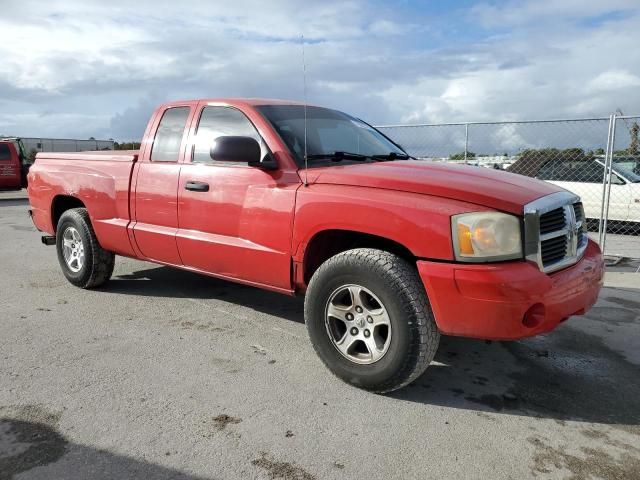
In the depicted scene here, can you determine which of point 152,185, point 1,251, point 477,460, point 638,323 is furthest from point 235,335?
point 1,251

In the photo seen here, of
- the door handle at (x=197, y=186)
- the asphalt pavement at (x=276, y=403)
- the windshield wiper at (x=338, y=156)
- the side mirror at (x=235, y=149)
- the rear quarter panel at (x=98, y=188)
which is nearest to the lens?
the asphalt pavement at (x=276, y=403)

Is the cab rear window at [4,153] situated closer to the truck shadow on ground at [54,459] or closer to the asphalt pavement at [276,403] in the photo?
the asphalt pavement at [276,403]

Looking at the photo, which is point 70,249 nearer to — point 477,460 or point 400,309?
point 400,309

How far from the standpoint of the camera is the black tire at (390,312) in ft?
9.90

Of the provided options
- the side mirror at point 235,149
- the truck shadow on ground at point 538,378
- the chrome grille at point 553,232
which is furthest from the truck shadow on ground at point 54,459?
the chrome grille at point 553,232

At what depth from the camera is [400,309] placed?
3.03 metres

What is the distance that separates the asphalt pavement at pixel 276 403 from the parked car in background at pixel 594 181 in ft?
18.3

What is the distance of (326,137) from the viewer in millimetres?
4180

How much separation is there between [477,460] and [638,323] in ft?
9.75

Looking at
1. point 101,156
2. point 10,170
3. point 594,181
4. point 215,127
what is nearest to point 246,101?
point 215,127

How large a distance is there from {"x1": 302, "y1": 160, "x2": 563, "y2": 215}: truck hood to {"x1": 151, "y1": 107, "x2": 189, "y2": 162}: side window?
1.50m

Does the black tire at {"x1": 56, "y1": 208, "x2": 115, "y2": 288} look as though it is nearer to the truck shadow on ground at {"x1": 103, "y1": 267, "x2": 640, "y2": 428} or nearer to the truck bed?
the truck bed

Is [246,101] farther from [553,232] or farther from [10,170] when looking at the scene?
[10,170]

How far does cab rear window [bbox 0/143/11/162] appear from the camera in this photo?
673 inches
